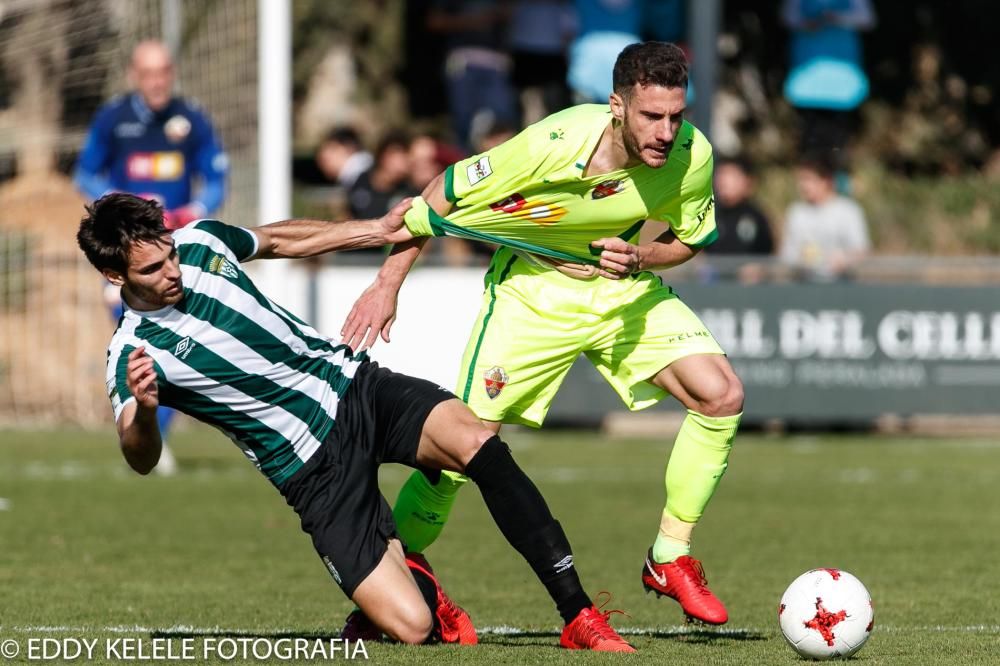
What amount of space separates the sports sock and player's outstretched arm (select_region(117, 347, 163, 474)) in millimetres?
2051

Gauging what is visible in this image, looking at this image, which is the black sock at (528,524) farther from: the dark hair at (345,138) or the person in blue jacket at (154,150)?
the dark hair at (345,138)

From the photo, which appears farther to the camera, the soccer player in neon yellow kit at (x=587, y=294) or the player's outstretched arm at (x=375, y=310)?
the soccer player in neon yellow kit at (x=587, y=294)

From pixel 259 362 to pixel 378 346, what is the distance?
799 centimetres

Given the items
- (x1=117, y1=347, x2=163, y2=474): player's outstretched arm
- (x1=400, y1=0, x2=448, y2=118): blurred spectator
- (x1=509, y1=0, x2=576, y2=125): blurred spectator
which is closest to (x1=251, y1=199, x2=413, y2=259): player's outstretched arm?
(x1=117, y1=347, x2=163, y2=474): player's outstretched arm

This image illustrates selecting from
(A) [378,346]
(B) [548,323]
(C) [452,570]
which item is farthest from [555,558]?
(A) [378,346]

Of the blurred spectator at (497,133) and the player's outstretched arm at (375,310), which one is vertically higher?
the player's outstretched arm at (375,310)

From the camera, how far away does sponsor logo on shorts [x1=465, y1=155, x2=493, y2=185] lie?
6797 mm

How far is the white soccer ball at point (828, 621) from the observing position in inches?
230

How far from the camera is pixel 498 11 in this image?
1975cm

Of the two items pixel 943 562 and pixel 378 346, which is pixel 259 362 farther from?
A: pixel 378 346

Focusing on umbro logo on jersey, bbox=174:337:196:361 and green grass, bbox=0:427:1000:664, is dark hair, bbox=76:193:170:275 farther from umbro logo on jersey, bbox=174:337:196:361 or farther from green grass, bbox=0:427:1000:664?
green grass, bbox=0:427:1000:664

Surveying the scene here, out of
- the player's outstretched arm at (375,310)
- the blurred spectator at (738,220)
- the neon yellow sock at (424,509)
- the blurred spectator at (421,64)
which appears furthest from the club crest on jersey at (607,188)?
the blurred spectator at (421,64)

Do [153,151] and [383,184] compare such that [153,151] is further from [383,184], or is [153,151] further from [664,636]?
[664,636]

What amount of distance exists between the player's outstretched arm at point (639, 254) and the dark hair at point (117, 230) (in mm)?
1648
